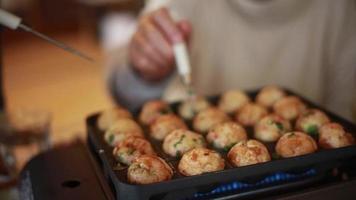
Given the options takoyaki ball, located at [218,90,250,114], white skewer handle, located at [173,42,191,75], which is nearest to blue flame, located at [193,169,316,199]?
takoyaki ball, located at [218,90,250,114]

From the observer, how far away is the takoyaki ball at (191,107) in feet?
2.99

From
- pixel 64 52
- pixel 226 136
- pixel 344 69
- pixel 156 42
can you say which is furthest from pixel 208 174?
pixel 64 52

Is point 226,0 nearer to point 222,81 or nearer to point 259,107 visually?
point 222,81

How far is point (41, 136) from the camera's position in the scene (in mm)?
1034

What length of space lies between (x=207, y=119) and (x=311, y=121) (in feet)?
0.63

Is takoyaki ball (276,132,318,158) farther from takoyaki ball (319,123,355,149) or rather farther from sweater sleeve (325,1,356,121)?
sweater sleeve (325,1,356,121)

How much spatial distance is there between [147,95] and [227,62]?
29cm

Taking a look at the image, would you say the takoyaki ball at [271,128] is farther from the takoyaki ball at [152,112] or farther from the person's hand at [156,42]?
the person's hand at [156,42]

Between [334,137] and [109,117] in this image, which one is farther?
[109,117]

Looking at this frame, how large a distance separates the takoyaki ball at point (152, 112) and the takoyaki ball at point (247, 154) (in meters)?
0.23

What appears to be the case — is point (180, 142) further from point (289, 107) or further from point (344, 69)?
point (344, 69)

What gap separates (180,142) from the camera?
0.74m

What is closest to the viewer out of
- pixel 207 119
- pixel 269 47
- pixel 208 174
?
pixel 208 174

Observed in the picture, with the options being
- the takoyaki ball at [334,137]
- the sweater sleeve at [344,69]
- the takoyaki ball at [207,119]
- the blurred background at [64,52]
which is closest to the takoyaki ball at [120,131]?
Answer: the takoyaki ball at [207,119]
